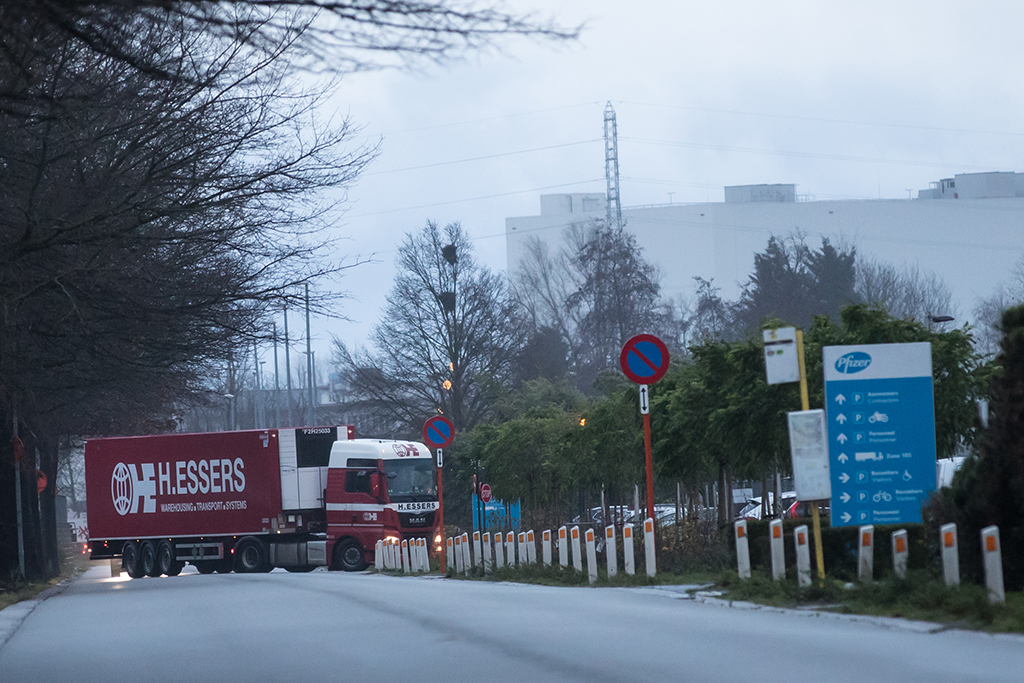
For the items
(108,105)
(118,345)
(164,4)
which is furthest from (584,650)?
(118,345)

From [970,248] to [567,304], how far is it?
4074 cm

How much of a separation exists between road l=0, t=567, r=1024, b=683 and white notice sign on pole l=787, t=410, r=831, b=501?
1382 mm

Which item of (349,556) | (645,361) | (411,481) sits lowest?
(349,556)

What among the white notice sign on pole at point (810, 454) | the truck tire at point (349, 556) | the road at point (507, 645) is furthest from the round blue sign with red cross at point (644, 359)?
the truck tire at point (349, 556)

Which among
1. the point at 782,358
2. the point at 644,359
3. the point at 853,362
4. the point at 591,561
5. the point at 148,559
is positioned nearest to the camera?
the point at 782,358

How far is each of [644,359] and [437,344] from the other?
33633mm

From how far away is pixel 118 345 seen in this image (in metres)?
17.1

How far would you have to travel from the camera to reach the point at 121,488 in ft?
118

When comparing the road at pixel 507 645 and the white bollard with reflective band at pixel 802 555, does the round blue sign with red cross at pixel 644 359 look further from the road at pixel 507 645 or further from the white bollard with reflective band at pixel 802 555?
the white bollard with reflective band at pixel 802 555

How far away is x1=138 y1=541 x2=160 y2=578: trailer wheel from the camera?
1406 inches

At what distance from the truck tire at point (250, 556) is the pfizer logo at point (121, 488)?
361 cm

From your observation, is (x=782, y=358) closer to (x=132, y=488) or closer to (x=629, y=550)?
(x=629, y=550)

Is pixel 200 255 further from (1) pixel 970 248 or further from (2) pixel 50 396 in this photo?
(1) pixel 970 248

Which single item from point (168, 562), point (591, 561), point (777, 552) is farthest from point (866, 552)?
point (168, 562)
